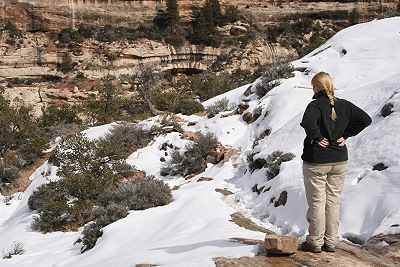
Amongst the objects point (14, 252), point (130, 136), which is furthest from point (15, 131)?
point (14, 252)

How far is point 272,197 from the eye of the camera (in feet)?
22.9

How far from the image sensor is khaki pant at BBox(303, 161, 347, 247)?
350cm

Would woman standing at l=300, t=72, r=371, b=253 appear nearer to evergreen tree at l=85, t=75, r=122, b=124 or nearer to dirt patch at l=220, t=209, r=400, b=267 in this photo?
dirt patch at l=220, t=209, r=400, b=267

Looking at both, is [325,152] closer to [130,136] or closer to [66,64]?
[130,136]

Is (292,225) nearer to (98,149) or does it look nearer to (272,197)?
(272,197)

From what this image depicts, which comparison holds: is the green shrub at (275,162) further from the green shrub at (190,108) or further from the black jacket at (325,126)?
the green shrub at (190,108)

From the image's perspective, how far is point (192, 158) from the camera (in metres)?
12.2

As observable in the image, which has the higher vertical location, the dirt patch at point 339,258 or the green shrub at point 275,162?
the dirt patch at point 339,258

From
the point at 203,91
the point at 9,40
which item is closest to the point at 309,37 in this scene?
the point at 203,91

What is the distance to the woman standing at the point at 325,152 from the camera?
136 inches

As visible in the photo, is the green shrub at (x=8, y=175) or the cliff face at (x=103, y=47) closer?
the green shrub at (x=8, y=175)

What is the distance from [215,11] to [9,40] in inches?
911

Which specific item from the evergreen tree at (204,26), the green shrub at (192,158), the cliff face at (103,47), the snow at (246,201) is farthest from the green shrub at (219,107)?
the evergreen tree at (204,26)

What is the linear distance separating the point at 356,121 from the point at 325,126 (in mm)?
431
